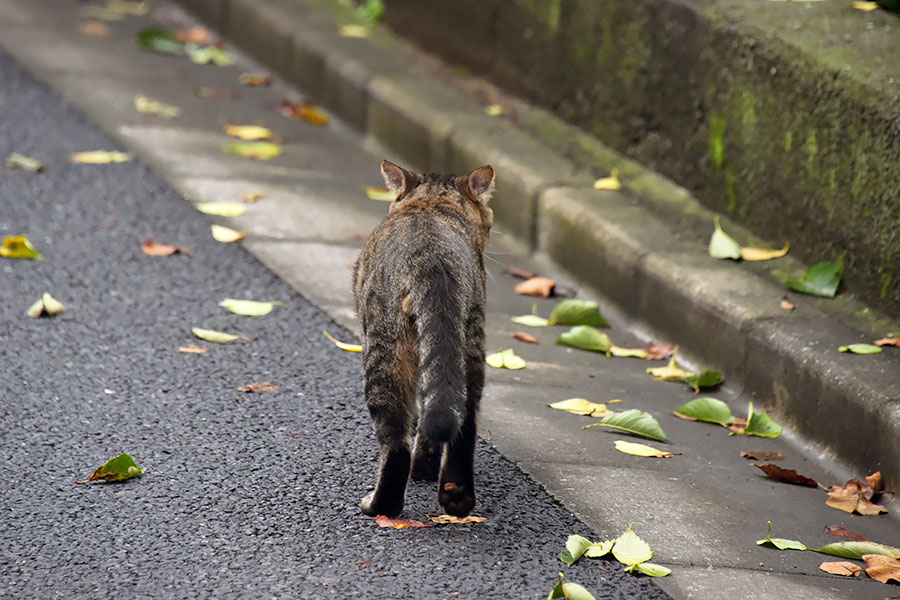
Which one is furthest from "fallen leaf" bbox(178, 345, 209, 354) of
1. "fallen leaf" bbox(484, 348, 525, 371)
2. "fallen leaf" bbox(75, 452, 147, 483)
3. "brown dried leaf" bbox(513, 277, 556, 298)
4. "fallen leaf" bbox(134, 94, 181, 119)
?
"fallen leaf" bbox(134, 94, 181, 119)

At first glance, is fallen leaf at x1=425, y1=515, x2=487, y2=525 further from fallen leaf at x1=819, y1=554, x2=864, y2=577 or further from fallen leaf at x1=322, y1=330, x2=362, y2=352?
fallen leaf at x1=322, y1=330, x2=362, y2=352

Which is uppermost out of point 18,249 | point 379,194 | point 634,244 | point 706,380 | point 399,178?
point 399,178

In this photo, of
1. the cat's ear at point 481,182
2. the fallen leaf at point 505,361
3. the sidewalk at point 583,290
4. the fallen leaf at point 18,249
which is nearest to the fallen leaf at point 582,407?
the sidewalk at point 583,290

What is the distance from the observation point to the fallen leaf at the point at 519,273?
5.32m

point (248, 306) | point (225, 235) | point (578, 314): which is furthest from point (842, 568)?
point (225, 235)

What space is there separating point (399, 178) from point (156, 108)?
10.9 ft

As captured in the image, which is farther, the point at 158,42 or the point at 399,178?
the point at 158,42

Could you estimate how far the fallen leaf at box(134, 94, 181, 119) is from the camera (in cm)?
676

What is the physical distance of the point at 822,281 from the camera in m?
4.62

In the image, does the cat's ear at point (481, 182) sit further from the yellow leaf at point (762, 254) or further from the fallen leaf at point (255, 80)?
the fallen leaf at point (255, 80)

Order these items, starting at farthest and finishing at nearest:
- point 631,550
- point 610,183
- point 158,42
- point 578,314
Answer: point 158,42 < point 610,183 < point 578,314 < point 631,550

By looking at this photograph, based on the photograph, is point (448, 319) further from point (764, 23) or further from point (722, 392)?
point (764, 23)

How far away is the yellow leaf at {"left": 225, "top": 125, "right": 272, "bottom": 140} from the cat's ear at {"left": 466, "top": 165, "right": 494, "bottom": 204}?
115 inches

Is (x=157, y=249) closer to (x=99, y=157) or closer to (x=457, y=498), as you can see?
(x=99, y=157)
